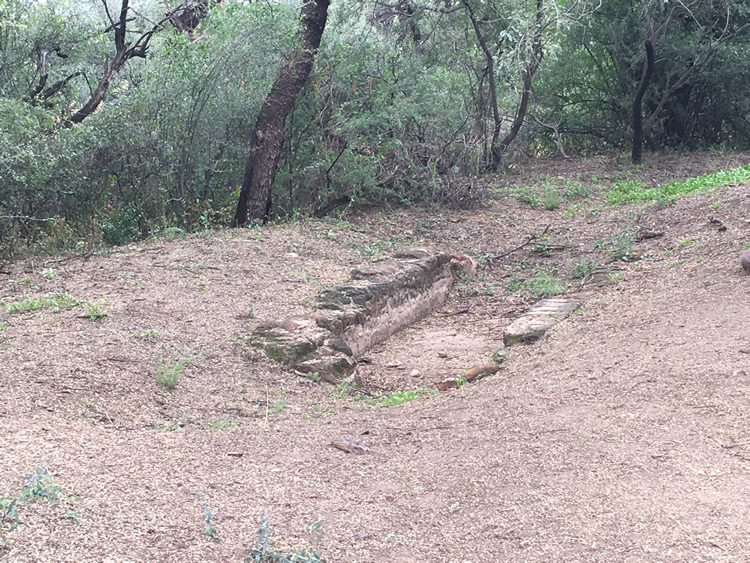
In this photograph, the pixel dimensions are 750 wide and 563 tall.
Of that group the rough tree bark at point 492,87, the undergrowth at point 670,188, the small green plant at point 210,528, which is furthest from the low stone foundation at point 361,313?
the rough tree bark at point 492,87

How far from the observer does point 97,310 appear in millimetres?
5355

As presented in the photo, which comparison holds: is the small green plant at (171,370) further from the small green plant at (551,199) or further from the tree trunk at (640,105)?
the tree trunk at (640,105)

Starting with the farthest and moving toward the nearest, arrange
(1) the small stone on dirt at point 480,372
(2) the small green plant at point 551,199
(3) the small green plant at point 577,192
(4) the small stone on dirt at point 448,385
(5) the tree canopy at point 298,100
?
(3) the small green plant at point 577,192
(2) the small green plant at point 551,199
(5) the tree canopy at point 298,100
(1) the small stone on dirt at point 480,372
(4) the small stone on dirt at point 448,385

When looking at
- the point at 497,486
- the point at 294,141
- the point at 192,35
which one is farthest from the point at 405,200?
the point at 497,486

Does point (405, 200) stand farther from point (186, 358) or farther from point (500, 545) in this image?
point (500, 545)

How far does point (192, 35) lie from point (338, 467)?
7.49 m

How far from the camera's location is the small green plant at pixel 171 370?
177 inches

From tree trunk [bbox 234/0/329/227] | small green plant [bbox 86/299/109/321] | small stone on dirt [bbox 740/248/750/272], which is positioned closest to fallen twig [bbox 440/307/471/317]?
small stone on dirt [bbox 740/248/750/272]

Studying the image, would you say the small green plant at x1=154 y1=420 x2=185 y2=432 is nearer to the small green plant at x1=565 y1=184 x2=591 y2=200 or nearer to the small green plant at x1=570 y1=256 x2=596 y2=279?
the small green plant at x1=570 y1=256 x2=596 y2=279

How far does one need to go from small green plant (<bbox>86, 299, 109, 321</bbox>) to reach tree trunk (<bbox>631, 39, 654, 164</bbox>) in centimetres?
925

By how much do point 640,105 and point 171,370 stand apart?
992 centimetres

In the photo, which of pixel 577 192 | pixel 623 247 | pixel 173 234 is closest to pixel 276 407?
pixel 173 234

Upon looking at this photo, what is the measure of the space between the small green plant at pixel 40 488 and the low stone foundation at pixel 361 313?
7.48 ft

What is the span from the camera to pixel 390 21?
13.0 m
